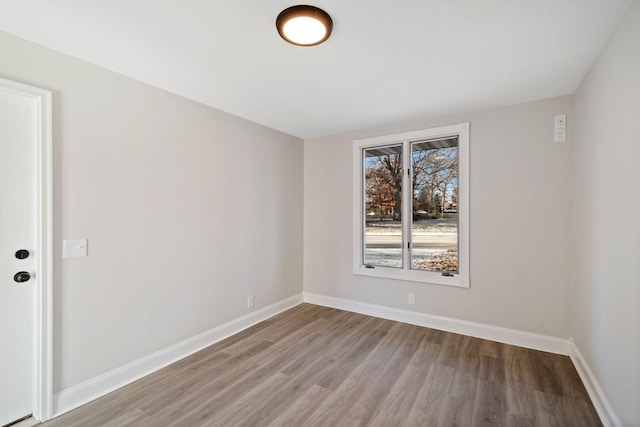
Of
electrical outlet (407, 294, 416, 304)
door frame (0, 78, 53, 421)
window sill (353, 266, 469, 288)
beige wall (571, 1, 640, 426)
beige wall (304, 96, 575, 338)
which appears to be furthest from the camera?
electrical outlet (407, 294, 416, 304)

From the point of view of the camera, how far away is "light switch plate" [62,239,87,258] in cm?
199

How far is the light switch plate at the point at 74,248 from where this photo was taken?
1.99 m

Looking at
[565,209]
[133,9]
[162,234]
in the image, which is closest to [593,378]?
[565,209]

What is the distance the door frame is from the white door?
36 millimetres

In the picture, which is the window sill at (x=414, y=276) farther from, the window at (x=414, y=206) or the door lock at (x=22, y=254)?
the door lock at (x=22, y=254)

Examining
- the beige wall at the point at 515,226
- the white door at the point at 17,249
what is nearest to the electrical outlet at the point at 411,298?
the beige wall at the point at 515,226

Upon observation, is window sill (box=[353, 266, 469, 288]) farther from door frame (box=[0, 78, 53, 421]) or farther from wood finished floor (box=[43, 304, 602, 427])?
door frame (box=[0, 78, 53, 421])

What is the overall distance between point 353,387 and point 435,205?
→ 7.14 ft

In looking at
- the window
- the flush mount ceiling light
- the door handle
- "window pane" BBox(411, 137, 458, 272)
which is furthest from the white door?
"window pane" BBox(411, 137, 458, 272)

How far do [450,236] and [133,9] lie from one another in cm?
342

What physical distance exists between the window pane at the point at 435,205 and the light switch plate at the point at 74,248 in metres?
3.25

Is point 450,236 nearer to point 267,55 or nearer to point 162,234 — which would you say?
point 267,55

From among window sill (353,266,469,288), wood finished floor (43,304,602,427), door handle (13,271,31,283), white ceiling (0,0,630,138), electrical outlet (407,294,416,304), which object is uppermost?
white ceiling (0,0,630,138)

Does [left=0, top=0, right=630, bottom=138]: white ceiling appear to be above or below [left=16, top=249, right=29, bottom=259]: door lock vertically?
above
